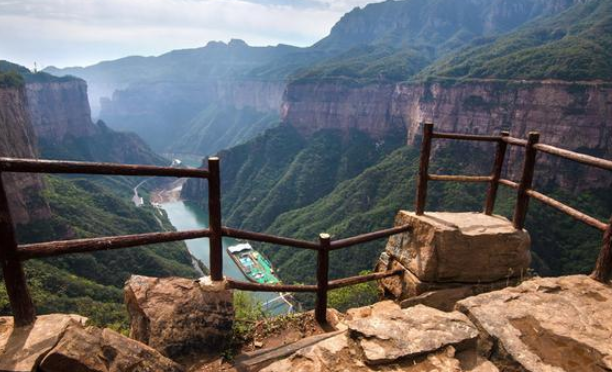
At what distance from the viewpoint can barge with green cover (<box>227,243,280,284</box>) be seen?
52.6 m

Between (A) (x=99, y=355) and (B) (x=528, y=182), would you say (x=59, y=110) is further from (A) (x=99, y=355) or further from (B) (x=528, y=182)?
(B) (x=528, y=182)

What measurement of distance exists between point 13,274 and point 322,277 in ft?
10.4

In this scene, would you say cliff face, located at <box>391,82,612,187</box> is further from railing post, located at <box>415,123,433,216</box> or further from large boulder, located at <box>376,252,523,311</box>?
large boulder, located at <box>376,252,523,311</box>

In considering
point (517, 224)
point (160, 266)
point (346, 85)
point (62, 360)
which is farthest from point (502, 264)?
point (346, 85)

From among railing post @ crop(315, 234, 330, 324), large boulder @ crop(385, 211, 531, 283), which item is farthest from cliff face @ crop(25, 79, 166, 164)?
large boulder @ crop(385, 211, 531, 283)

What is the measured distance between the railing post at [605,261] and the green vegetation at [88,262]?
6739 mm

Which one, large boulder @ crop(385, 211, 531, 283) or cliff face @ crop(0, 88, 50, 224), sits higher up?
large boulder @ crop(385, 211, 531, 283)

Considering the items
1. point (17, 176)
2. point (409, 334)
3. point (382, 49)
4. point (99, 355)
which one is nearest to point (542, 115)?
point (409, 334)

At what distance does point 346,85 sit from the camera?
99.8 metres

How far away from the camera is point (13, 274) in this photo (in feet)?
9.27

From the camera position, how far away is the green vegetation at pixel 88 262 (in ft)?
82.6

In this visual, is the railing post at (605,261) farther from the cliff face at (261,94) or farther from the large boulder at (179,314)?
the cliff face at (261,94)

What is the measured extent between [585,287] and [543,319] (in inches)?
41.1

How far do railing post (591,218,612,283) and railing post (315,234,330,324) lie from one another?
2940 mm
